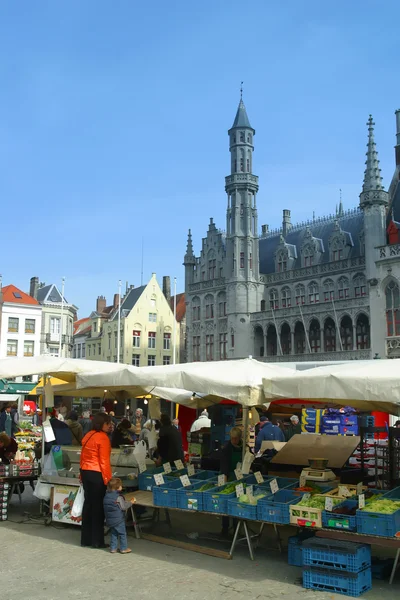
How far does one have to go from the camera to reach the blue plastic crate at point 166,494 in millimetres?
8359

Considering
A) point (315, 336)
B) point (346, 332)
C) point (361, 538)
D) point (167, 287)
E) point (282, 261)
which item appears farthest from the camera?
point (167, 287)

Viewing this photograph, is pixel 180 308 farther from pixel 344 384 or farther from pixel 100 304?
pixel 344 384

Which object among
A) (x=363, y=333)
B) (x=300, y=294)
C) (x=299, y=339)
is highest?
(x=300, y=294)

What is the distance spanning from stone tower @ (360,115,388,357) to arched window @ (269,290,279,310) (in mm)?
9731

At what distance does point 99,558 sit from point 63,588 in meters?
1.25

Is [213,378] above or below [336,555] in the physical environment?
above

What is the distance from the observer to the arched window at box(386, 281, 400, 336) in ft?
120

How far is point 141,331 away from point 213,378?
55.9 metres

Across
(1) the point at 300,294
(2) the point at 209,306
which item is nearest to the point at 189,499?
(1) the point at 300,294

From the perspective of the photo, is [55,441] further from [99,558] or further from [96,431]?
[99,558]

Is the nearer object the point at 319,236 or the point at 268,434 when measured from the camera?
the point at 268,434

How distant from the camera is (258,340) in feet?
158

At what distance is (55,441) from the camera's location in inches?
424

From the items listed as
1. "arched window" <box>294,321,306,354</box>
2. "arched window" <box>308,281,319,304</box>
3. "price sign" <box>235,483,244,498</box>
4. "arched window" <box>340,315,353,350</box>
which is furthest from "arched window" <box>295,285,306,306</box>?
"price sign" <box>235,483,244,498</box>
